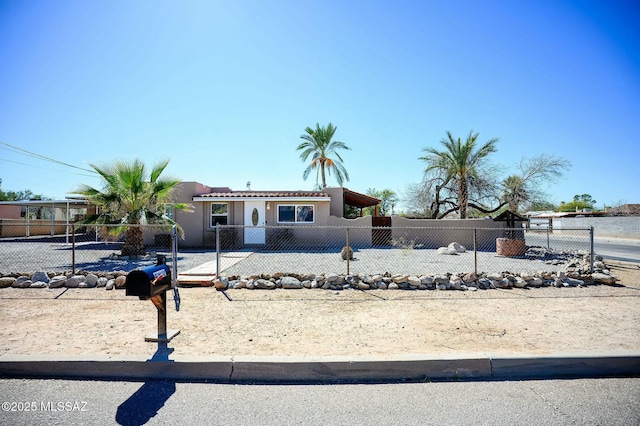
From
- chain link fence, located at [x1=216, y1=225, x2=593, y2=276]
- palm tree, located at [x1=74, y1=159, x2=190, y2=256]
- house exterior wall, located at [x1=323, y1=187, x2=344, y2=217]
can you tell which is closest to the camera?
chain link fence, located at [x1=216, y1=225, x2=593, y2=276]

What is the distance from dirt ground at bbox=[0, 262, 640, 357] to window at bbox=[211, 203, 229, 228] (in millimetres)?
11061

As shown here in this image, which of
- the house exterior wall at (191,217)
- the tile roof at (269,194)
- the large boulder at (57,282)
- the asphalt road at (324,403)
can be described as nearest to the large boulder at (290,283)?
the asphalt road at (324,403)

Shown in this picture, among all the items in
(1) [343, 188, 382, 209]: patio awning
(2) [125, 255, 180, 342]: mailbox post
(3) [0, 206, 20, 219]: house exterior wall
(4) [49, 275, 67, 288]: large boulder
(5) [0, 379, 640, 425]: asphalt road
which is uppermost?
(1) [343, 188, 382, 209]: patio awning

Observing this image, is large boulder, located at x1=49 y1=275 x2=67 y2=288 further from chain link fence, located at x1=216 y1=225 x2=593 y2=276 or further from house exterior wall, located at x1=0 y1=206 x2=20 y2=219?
house exterior wall, located at x1=0 y1=206 x2=20 y2=219

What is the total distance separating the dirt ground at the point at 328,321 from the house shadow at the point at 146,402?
515 mm

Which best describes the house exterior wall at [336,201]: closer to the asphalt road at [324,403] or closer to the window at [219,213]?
the window at [219,213]

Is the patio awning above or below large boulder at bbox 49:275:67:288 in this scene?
above

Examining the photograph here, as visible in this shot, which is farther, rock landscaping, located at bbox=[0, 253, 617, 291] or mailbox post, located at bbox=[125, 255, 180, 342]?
rock landscaping, located at bbox=[0, 253, 617, 291]

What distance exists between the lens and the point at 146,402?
119 inches

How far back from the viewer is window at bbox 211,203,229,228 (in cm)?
1827

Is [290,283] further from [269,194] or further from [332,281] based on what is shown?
[269,194]

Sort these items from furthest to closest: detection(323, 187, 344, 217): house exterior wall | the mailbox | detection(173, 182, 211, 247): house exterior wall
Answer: detection(323, 187, 344, 217): house exterior wall
detection(173, 182, 211, 247): house exterior wall
the mailbox

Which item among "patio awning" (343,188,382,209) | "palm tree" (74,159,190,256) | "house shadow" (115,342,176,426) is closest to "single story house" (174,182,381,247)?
"patio awning" (343,188,382,209)

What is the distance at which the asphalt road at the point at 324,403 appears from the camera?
2.76 metres
